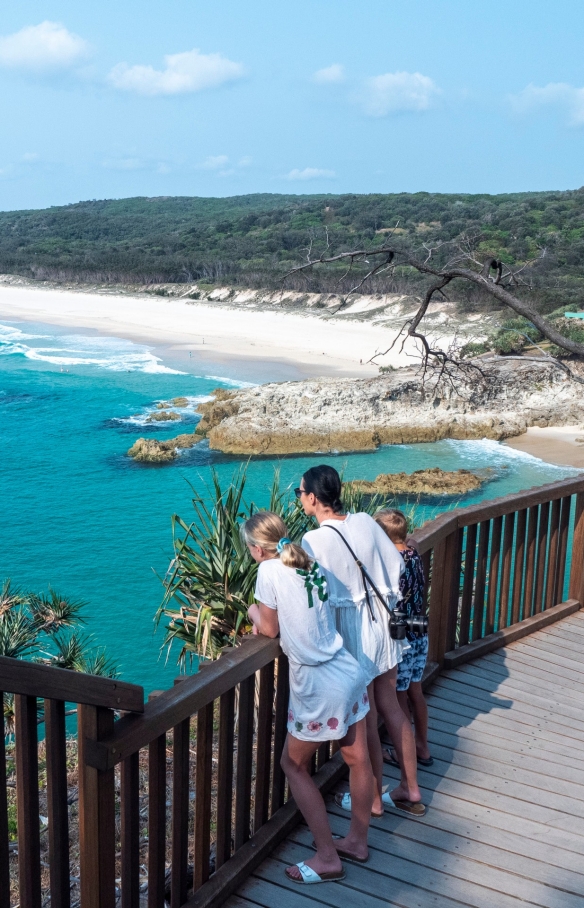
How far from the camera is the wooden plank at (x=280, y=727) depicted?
3.39 metres

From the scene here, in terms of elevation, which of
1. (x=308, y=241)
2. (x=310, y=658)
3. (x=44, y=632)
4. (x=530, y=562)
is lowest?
(x=44, y=632)

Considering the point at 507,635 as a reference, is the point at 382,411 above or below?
below

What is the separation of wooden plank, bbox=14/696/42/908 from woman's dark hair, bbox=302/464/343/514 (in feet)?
4.51

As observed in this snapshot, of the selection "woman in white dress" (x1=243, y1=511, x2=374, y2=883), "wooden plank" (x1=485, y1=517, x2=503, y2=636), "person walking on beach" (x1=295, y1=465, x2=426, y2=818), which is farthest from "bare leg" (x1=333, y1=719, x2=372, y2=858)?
"wooden plank" (x1=485, y1=517, x2=503, y2=636)

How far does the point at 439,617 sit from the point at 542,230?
194 ft

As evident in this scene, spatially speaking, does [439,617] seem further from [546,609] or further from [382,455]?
[382,455]

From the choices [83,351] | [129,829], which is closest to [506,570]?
[129,829]

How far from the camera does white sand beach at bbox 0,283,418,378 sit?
39.1 metres

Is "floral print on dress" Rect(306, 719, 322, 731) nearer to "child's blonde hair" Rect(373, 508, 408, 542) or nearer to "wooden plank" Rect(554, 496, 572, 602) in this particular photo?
"child's blonde hair" Rect(373, 508, 408, 542)

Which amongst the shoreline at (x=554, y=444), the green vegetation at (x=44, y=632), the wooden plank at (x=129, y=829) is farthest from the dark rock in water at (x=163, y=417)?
the wooden plank at (x=129, y=829)

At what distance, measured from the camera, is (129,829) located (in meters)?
2.60

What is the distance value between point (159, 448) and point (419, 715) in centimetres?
2126

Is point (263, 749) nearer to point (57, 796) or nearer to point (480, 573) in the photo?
point (57, 796)

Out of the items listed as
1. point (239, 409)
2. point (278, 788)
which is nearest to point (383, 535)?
point (278, 788)
